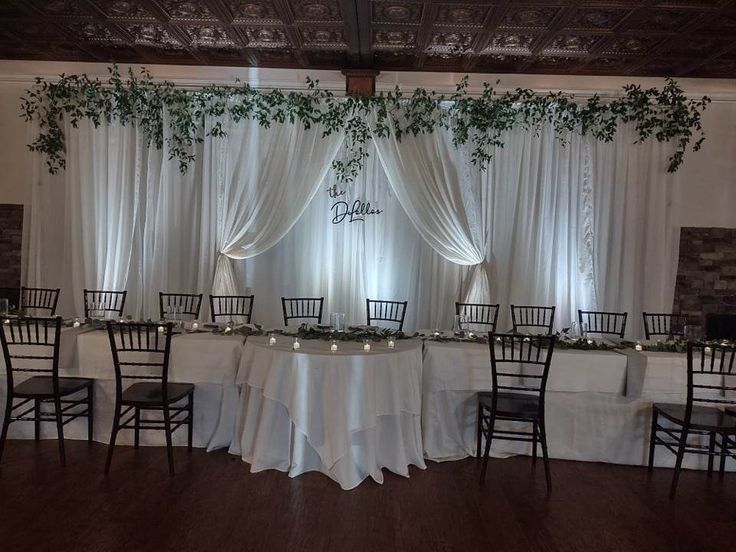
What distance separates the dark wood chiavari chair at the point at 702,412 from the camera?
3.24 m

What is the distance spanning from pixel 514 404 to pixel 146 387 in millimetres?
2495

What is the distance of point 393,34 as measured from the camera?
15.5 ft

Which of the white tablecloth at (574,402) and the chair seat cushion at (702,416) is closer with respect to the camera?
the chair seat cushion at (702,416)

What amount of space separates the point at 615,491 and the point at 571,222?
129 inches

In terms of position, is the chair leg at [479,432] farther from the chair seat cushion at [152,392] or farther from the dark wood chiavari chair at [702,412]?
the chair seat cushion at [152,392]

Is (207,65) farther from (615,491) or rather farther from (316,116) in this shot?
(615,491)

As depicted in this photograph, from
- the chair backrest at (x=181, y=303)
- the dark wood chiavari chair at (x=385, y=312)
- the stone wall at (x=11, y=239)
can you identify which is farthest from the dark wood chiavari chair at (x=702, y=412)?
the stone wall at (x=11, y=239)

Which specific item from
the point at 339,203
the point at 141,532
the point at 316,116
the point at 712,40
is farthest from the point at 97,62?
the point at 712,40

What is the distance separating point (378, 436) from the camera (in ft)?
11.2

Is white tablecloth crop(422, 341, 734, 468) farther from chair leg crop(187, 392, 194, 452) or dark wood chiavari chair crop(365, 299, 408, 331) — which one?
chair leg crop(187, 392, 194, 452)

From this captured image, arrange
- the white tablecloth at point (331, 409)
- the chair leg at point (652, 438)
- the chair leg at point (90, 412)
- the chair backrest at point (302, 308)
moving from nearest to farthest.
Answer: the white tablecloth at point (331, 409), the chair leg at point (652, 438), the chair leg at point (90, 412), the chair backrest at point (302, 308)

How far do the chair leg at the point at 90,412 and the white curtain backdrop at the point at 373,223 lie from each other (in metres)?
2.16

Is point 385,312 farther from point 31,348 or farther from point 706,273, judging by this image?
point 706,273

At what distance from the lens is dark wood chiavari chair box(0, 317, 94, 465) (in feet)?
11.0
